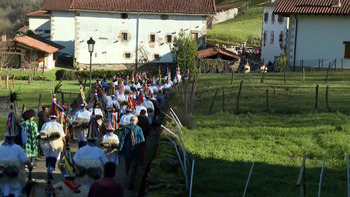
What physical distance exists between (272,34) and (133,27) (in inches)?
537

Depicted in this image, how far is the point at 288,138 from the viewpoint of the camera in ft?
66.2

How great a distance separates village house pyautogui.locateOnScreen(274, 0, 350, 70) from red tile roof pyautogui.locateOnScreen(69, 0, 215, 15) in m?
21.7

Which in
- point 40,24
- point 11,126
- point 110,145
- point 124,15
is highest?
point 124,15

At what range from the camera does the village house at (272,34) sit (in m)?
68.5

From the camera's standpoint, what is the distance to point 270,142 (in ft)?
64.2

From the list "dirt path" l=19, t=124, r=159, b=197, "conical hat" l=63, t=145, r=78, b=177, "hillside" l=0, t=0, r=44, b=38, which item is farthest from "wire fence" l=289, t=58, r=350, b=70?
"hillside" l=0, t=0, r=44, b=38

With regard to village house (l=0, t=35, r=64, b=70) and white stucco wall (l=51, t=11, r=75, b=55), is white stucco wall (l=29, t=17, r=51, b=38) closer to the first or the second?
white stucco wall (l=51, t=11, r=75, b=55)

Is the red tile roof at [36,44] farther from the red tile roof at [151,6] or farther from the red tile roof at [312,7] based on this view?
the red tile roof at [312,7]

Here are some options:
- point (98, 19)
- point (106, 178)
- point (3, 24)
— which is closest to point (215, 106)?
point (106, 178)

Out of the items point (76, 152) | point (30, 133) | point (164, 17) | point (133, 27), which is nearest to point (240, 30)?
point (164, 17)

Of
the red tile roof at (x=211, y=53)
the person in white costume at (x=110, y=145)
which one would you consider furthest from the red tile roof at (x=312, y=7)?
the person in white costume at (x=110, y=145)

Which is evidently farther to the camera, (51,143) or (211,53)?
(211,53)

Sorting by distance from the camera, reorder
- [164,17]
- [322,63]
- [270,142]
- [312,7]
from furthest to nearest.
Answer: [164,17]
[312,7]
[322,63]
[270,142]

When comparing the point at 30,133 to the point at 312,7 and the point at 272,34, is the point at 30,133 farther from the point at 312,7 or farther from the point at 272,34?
the point at 272,34
